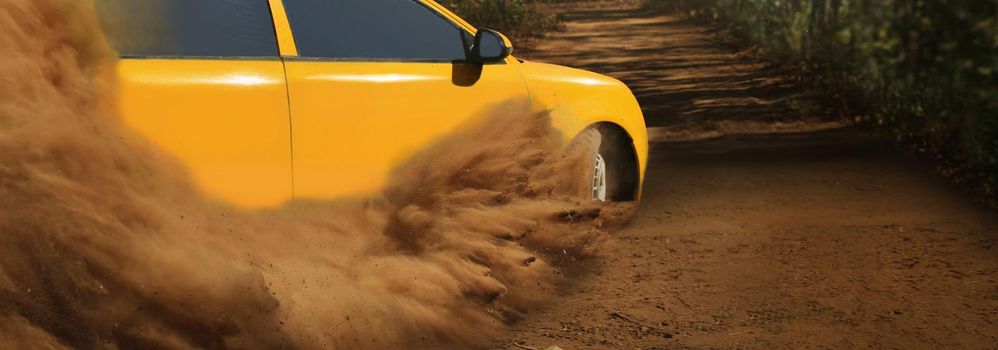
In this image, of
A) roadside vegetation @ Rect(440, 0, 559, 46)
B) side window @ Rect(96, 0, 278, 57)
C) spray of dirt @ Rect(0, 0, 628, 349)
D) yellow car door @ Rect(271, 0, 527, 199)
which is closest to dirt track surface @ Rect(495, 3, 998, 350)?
spray of dirt @ Rect(0, 0, 628, 349)

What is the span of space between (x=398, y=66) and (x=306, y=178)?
2.46 ft

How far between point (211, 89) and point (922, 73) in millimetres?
8300

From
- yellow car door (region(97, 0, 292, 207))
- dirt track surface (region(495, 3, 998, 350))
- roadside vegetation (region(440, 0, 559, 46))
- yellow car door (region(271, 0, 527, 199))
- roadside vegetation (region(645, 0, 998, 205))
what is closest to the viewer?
yellow car door (region(97, 0, 292, 207))

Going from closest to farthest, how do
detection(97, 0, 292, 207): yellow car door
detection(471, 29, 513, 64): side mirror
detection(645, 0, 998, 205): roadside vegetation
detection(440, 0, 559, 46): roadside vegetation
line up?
1. detection(97, 0, 292, 207): yellow car door
2. detection(471, 29, 513, 64): side mirror
3. detection(645, 0, 998, 205): roadside vegetation
4. detection(440, 0, 559, 46): roadside vegetation

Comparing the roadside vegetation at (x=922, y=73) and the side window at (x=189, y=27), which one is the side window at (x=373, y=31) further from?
the roadside vegetation at (x=922, y=73)

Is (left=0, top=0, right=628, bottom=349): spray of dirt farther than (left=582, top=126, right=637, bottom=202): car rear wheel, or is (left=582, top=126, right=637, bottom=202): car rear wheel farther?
(left=582, top=126, right=637, bottom=202): car rear wheel

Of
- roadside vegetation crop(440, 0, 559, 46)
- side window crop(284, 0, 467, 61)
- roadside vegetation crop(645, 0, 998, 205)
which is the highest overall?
side window crop(284, 0, 467, 61)

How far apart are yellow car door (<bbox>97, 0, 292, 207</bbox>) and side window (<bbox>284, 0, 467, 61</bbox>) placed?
212 mm

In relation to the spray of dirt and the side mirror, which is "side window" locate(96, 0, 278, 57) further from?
the side mirror

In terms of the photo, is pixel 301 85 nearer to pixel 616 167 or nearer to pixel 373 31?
pixel 373 31

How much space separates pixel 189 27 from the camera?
5.29 m

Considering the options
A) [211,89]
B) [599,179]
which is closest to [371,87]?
[211,89]

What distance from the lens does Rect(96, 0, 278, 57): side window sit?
5.07 meters

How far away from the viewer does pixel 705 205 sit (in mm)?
8609
